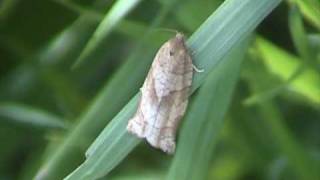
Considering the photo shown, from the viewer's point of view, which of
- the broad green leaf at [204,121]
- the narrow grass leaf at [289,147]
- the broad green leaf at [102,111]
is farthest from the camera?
the narrow grass leaf at [289,147]

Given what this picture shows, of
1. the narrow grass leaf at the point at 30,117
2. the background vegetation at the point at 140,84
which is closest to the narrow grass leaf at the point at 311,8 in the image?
the background vegetation at the point at 140,84

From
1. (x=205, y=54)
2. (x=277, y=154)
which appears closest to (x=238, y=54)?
(x=205, y=54)

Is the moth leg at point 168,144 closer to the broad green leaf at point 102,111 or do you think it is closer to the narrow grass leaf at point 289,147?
the broad green leaf at point 102,111

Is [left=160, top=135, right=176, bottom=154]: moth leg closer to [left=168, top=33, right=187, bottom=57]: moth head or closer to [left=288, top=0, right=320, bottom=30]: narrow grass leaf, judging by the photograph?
[left=168, top=33, right=187, bottom=57]: moth head

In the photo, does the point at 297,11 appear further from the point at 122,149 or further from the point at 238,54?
the point at 122,149

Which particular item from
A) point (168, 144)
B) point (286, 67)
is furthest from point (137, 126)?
point (286, 67)

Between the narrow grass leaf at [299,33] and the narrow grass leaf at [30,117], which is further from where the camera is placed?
the narrow grass leaf at [30,117]
